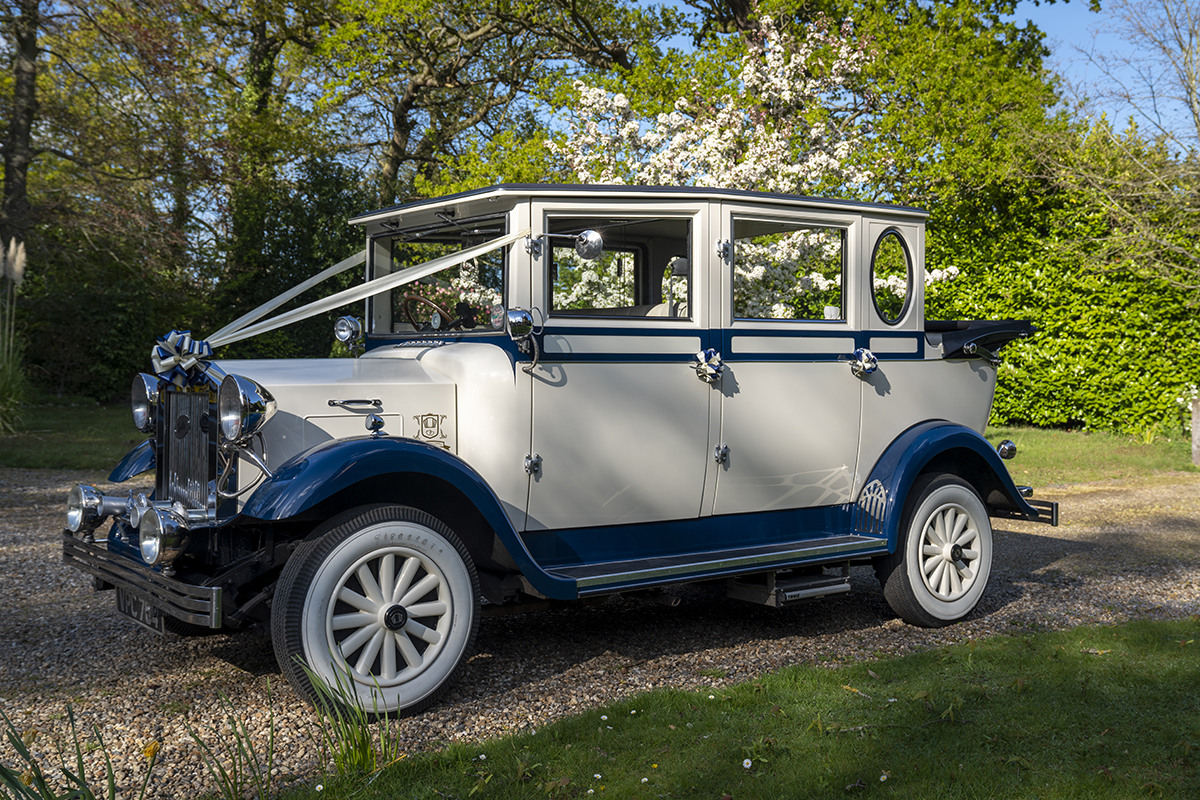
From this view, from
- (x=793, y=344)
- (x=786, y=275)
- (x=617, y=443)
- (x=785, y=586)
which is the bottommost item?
(x=785, y=586)

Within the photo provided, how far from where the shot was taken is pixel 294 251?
18.4 meters

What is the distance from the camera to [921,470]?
17.5 ft

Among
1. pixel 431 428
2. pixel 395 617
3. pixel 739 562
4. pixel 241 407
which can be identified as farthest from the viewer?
pixel 739 562

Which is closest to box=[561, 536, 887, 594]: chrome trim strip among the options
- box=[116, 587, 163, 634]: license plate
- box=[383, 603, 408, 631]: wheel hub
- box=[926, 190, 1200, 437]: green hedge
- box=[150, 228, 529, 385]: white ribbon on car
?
box=[383, 603, 408, 631]: wheel hub

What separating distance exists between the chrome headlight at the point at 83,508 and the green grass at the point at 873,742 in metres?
1.93

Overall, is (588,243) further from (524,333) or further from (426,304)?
(426,304)

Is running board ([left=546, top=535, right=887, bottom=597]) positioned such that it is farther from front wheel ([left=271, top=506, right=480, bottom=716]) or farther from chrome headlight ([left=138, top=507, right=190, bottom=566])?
chrome headlight ([left=138, top=507, right=190, bottom=566])

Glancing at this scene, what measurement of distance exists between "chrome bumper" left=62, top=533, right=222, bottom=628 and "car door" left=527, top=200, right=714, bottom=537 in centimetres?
138

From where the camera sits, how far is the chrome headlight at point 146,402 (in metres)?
4.38

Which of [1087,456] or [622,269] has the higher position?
[622,269]

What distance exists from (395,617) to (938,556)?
3.09 m

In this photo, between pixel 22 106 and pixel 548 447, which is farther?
pixel 22 106

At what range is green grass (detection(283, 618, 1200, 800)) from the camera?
3.12 meters

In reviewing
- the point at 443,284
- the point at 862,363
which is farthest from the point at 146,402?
the point at 862,363
